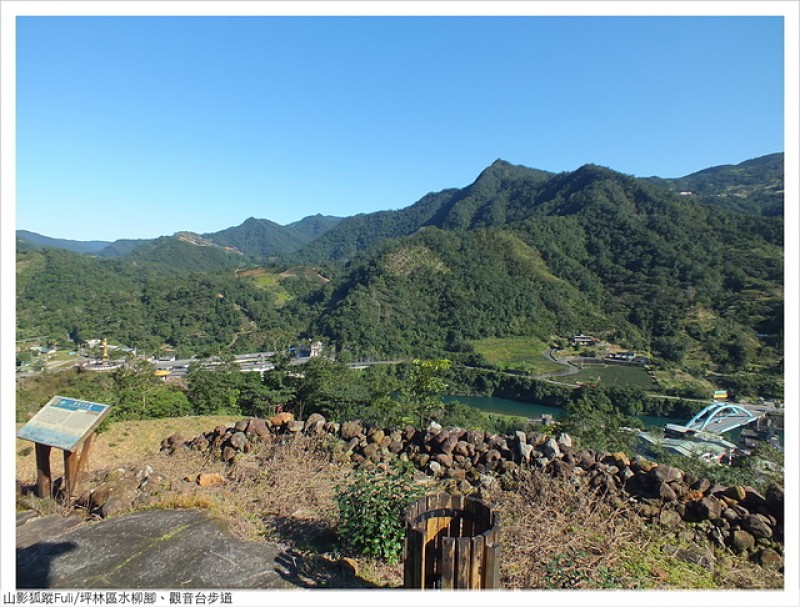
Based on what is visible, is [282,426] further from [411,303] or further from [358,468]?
[411,303]

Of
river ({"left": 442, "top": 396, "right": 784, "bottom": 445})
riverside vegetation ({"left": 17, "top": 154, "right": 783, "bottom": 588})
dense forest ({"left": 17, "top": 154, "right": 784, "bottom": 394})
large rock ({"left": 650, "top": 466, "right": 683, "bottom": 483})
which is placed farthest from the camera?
dense forest ({"left": 17, "top": 154, "right": 784, "bottom": 394})

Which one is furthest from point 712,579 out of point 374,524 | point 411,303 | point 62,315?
point 62,315

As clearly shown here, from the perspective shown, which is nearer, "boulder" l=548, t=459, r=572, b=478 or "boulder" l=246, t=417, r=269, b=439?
"boulder" l=548, t=459, r=572, b=478

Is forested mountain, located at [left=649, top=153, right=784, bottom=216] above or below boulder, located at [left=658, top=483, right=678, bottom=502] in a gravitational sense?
above

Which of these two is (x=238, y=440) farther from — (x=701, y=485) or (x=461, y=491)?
(x=701, y=485)

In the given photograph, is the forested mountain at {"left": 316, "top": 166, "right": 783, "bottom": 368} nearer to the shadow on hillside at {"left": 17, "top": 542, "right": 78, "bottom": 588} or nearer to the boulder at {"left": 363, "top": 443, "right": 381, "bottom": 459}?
the boulder at {"left": 363, "top": 443, "right": 381, "bottom": 459}

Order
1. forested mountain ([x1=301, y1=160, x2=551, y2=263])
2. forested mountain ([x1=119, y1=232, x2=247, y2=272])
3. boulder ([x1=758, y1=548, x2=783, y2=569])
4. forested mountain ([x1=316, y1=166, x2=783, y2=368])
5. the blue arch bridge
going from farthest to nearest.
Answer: forested mountain ([x1=119, y1=232, x2=247, y2=272])
forested mountain ([x1=301, y1=160, x2=551, y2=263])
forested mountain ([x1=316, y1=166, x2=783, y2=368])
the blue arch bridge
boulder ([x1=758, y1=548, x2=783, y2=569])

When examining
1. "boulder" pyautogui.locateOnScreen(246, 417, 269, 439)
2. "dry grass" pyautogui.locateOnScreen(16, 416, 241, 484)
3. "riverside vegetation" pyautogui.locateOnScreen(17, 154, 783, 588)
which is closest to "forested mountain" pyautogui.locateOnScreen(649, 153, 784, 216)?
"riverside vegetation" pyautogui.locateOnScreen(17, 154, 783, 588)
